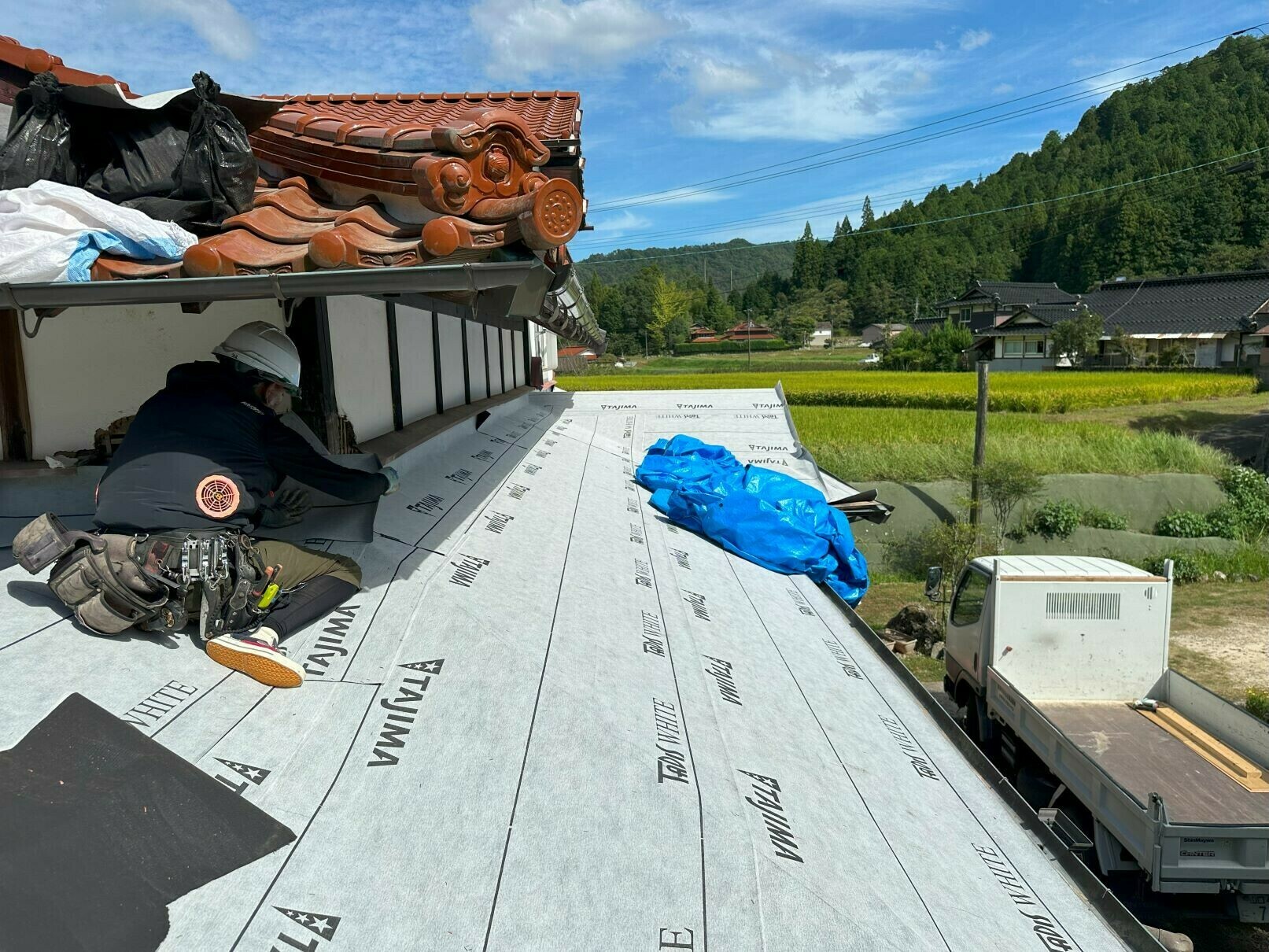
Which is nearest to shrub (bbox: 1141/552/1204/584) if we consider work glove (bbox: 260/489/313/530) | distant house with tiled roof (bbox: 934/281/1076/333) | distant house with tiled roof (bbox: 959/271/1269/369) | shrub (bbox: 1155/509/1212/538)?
shrub (bbox: 1155/509/1212/538)

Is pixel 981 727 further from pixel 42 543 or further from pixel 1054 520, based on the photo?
pixel 1054 520

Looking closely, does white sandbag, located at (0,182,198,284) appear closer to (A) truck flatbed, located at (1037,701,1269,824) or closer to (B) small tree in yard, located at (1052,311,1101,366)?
(A) truck flatbed, located at (1037,701,1269,824)

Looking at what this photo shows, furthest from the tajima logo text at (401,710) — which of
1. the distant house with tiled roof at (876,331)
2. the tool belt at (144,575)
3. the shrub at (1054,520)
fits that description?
the distant house with tiled roof at (876,331)

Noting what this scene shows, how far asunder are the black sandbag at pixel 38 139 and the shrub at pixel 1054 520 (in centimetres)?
1454

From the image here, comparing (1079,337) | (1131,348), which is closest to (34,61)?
(1079,337)

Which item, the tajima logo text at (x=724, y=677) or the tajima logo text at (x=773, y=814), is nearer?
the tajima logo text at (x=773, y=814)

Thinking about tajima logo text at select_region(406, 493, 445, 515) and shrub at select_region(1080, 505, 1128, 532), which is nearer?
tajima logo text at select_region(406, 493, 445, 515)

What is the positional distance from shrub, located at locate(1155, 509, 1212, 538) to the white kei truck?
950 centimetres

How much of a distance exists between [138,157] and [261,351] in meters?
1.12

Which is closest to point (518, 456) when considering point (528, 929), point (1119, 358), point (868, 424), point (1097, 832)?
point (1097, 832)

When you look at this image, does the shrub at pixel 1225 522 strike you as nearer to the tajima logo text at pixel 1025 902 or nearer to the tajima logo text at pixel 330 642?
the tajima logo text at pixel 1025 902

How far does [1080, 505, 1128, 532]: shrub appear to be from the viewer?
563 inches

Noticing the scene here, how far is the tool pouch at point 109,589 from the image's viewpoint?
3.19 metres

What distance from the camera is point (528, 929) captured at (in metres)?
2.25
